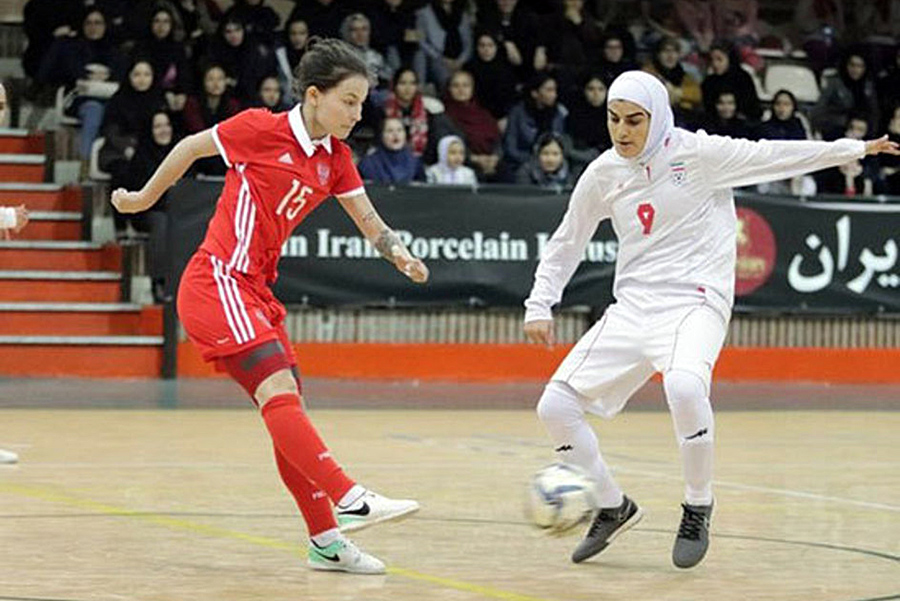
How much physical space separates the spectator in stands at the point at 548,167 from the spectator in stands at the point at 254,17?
302cm

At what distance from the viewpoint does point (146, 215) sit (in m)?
19.4

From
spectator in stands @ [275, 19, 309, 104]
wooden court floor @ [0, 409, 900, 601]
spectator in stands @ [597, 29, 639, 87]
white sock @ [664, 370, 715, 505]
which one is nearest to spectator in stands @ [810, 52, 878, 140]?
spectator in stands @ [597, 29, 639, 87]

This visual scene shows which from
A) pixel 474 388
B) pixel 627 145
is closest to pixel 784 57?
pixel 474 388

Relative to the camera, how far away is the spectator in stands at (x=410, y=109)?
2022cm

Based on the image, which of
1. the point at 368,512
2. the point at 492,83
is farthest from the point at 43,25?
the point at 368,512

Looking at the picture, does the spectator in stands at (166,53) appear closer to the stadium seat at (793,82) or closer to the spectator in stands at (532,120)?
the spectator in stands at (532,120)

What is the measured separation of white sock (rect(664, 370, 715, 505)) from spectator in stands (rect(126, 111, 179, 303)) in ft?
38.1

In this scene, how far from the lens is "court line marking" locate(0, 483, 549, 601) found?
22.9 ft

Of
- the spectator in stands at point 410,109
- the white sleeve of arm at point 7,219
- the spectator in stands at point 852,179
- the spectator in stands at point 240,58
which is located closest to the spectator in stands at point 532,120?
the spectator in stands at point 410,109

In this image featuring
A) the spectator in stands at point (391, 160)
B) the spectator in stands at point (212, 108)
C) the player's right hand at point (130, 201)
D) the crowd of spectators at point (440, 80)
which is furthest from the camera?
the crowd of spectators at point (440, 80)

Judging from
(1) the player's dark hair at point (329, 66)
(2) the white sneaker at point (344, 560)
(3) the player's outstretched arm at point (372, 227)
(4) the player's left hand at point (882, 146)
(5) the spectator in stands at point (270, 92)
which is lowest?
(2) the white sneaker at point (344, 560)

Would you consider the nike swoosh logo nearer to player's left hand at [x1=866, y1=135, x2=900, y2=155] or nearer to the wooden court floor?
the wooden court floor

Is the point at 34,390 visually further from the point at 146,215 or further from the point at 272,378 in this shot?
the point at 272,378

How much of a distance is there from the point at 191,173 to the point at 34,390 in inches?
130
